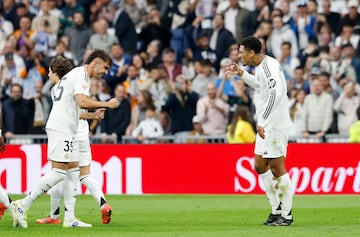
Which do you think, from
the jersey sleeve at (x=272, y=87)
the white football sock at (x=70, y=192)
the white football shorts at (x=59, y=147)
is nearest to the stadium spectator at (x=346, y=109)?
the jersey sleeve at (x=272, y=87)

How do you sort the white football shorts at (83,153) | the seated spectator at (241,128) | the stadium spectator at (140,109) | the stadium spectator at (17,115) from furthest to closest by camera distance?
the stadium spectator at (17,115), the stadium spectator at (140,109), the seated spectator at (241,128), the white football shorts at (83,153)

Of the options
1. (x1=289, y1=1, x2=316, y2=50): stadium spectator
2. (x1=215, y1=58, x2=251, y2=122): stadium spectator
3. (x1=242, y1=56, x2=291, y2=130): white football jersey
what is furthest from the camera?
(x1=289, y1=1, x2=316, y2=50): stadium spectator

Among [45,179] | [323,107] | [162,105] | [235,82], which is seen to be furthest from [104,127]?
[45,179]

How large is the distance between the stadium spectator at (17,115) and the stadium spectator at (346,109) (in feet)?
24.3

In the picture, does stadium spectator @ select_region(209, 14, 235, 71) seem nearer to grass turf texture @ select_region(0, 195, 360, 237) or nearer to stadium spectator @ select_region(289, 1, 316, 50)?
stadium spectator @ select_region(289, 1, 316, 50)

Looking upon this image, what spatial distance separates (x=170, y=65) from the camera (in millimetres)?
27766

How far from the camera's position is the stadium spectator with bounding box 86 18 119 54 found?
2845 centimetres

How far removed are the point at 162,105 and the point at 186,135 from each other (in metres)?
1.35

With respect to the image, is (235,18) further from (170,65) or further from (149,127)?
(149,127)

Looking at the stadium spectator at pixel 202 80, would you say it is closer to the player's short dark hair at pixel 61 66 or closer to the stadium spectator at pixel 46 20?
the stadium spectator at pixel 46 20

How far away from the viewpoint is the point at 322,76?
25.7 m

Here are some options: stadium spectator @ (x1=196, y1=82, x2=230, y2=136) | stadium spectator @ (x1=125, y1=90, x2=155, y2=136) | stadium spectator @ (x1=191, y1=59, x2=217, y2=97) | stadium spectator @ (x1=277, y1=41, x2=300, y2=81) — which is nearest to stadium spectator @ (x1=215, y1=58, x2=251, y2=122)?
stadium spectator @ (x1=196, y1=82, x2=230, y2=136)

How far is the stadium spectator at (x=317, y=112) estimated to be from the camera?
Result: 25391mm

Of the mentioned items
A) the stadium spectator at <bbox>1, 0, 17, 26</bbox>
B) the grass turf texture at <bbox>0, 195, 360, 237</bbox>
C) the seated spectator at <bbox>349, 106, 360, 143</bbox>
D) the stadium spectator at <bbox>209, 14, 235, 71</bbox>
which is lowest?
the grass turf texture at <bbox>0, 195, 360, 237</bbox>
